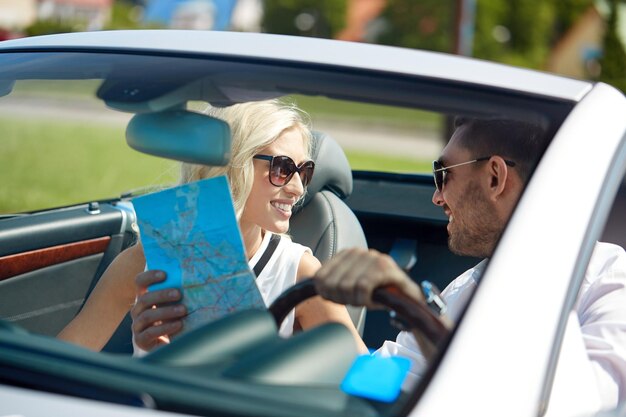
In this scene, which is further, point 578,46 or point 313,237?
point 578,46

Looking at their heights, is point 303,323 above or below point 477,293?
below

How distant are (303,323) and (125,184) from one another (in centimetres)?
1087

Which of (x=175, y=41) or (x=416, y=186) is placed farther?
(x=416, y=186)

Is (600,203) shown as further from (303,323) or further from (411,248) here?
(411,248)

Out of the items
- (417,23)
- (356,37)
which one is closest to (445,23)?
(417,23)

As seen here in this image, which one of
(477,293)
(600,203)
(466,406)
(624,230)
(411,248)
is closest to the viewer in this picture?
(466,406)

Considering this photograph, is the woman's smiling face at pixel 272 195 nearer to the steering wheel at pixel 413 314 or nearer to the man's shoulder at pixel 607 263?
the man's shoulder at pixel 607 263

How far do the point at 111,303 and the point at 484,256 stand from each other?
0.93m

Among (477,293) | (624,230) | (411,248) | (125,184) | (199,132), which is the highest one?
(199,132)

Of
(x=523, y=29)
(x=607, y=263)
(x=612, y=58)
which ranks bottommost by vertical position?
(x=523, y=29)

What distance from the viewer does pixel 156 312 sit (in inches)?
84.6

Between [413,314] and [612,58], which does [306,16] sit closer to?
[612,58]

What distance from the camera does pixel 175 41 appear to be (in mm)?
2168

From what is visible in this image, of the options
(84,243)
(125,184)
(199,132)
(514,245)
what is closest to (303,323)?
(199,132)
